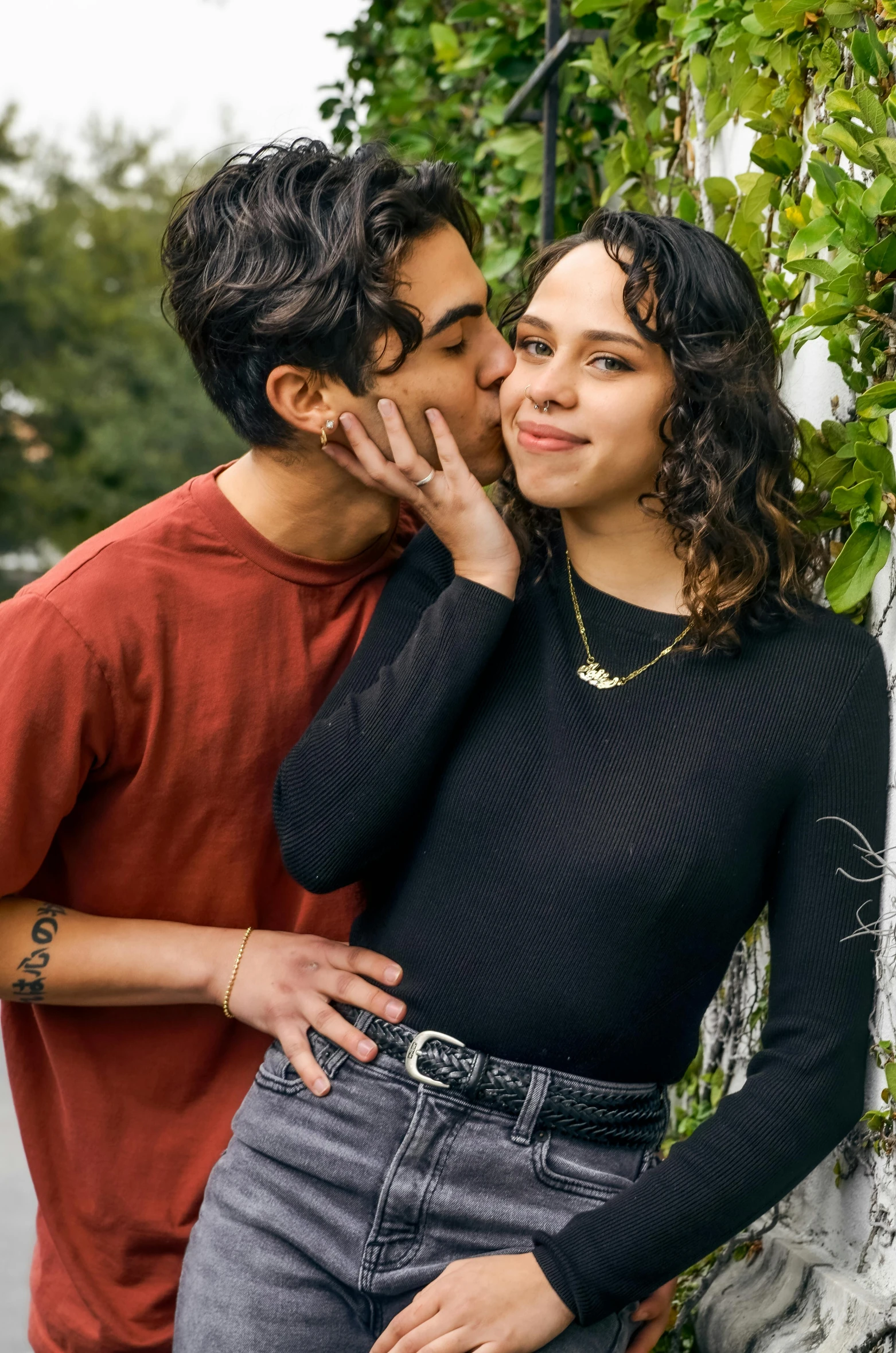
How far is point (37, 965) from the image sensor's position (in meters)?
1.85

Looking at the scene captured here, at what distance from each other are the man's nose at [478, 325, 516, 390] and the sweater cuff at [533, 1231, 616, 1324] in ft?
3.81

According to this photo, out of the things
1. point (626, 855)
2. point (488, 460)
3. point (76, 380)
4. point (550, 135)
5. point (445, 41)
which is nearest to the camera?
point (626, 855)

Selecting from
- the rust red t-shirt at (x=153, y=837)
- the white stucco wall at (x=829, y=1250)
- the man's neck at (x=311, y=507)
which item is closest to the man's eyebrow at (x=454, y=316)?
the man's neck at (x=311, y=507)

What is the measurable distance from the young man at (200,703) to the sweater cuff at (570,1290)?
1.63 feet

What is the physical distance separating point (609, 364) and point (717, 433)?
0.16 metres

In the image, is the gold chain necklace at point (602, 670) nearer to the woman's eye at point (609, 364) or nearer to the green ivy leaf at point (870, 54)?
the woman's eye at point (609, 364)

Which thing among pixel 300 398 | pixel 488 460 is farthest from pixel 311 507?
pixel 488 460

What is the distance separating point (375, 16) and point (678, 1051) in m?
3.84

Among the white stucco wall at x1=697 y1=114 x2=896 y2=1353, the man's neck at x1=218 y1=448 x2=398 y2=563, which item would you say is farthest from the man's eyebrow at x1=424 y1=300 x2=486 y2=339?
the white stucco wall at x1=697 y1=114 x2=896 y2=1353

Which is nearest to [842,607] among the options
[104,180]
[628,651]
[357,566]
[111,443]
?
[628,651]

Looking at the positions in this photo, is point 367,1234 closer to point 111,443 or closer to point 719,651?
point 719,651

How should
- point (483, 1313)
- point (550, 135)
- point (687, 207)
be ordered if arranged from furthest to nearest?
point (550, 135) < point (687, 207) < point (483, 1313)

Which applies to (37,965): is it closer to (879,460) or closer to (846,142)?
(879,460)

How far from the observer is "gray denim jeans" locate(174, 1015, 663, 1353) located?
59.2 inches
